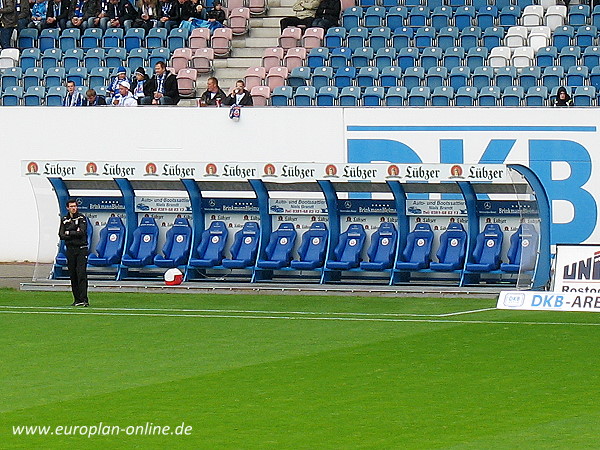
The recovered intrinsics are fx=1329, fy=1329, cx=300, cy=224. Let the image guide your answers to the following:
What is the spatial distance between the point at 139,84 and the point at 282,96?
314 centimetres

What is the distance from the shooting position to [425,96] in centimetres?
2770

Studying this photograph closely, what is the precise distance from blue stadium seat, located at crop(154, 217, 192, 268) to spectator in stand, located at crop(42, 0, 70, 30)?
9.73 metres

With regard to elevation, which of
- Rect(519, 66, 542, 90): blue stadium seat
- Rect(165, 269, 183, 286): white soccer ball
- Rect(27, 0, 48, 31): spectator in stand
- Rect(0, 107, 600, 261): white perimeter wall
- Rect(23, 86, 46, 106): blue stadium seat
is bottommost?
Rect(165, 269, 183, 286): white soccer ball

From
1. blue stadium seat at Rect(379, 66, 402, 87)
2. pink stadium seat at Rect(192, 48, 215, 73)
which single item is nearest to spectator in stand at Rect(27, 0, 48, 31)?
pink stadium seat at Rect(192, 48, 215, 73)

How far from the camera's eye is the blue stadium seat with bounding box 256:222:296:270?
24438 millimetres

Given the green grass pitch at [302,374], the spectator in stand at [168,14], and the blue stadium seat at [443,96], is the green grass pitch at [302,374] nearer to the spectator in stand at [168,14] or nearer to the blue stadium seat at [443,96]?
the blue stadium seat at [443,96]

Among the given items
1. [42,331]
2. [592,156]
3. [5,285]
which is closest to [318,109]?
[592,156]

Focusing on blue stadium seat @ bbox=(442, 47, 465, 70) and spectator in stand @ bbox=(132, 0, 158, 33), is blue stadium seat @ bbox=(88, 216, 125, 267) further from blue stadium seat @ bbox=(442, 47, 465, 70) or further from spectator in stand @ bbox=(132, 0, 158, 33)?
spectator in stand @ bbox=(132, 0, 158, 33)

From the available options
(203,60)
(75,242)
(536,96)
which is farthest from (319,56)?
(75,242)

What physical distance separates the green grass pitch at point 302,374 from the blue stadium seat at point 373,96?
21.7ft

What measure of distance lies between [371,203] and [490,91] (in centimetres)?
452

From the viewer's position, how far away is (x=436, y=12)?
3028 cm

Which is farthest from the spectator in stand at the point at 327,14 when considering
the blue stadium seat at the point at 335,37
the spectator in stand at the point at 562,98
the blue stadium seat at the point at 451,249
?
the blue stadium seat at the point at 451,249

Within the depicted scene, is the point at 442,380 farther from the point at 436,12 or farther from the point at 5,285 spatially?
the point at 436,12
